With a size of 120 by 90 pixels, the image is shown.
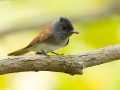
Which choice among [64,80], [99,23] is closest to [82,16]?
[99,23]

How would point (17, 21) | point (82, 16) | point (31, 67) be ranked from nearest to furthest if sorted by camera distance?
point (31, 67), point (82, 16), point (17, 21)

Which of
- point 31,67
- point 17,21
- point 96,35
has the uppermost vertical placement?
point 17,21

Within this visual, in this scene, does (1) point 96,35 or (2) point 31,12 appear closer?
(1) point 96,35

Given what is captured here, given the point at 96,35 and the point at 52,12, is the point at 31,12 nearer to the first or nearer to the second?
the point at 52,12

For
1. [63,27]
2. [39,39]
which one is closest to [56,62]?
[39,39]

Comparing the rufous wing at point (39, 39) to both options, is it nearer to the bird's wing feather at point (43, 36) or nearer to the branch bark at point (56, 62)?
the bird's wing feather at point (43, 36)

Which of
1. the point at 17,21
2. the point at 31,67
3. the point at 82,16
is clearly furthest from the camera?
the point at 17,21

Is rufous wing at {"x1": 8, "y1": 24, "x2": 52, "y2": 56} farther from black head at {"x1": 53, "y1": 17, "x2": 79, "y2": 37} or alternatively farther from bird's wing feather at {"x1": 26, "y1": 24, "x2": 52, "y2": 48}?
black head at {"x1": 53, "y1": 17, "x2": 79, "y2": 37}

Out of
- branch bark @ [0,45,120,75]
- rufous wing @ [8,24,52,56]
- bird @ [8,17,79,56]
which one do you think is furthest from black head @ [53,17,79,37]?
branch bark @ [0,45,120,75]
